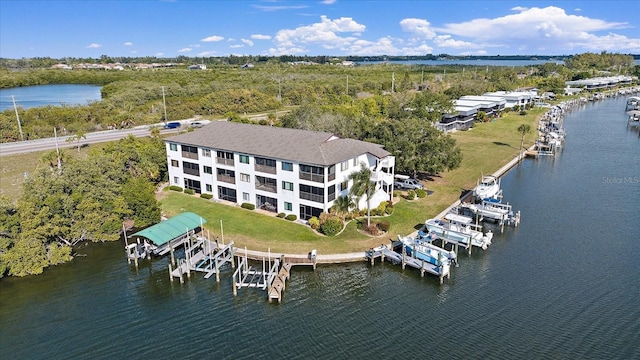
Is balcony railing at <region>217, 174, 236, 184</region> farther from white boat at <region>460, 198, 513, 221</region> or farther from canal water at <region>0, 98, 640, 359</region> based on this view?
white boat at <region>460, 198, 513, 221</region>

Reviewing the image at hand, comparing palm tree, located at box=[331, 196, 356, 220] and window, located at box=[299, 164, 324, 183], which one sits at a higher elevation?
window, located at box=[299, 164, 324, 183]

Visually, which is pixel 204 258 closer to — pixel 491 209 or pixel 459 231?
pixel 459 231

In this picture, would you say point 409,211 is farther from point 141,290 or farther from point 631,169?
point 631,169

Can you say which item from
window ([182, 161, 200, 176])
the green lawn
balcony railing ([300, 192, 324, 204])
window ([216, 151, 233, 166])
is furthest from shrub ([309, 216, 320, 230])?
window ([182, 161, 200, 176])

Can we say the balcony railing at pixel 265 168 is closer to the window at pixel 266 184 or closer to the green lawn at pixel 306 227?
the window at pixel 266 184

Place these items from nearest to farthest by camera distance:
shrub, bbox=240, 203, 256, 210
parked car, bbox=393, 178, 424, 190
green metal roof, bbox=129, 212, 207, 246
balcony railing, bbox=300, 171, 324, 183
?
green metal roof, bbox=129, 212, 207, 246 → balcony railing, bbox=300, 171, 324, 183 → shrub, bbox=240, 203, 256, 210 → parked car, bbox=393, 178, 424, 190

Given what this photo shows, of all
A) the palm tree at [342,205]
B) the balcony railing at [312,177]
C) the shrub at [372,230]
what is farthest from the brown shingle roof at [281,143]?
the shrub at [372,230]
